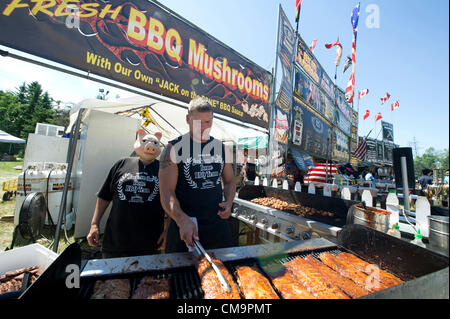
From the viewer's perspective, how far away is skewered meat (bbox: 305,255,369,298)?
3.89 feet

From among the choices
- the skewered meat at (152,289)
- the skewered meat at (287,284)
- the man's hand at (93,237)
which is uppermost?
the skewered meat at (152,289)

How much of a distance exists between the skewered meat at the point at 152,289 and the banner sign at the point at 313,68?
8.59 metres

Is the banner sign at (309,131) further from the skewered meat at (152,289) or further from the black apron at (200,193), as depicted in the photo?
the skewered meat at (152,289)

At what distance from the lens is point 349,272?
1.37m

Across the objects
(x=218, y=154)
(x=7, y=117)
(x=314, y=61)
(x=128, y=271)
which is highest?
(x=7, y=117)

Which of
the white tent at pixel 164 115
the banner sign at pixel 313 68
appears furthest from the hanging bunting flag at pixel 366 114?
the white tent at pixel 164 115

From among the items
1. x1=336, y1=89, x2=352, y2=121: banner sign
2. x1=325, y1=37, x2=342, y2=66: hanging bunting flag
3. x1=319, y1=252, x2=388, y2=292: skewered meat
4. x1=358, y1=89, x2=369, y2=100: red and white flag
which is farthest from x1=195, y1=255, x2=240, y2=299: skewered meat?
x1=358, y1=89, x2=369, y2=100: red and white flag

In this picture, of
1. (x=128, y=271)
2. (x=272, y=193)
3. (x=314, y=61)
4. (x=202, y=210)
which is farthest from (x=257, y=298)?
(x=314, y=61)

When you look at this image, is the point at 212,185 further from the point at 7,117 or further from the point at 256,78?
the point at 7,117

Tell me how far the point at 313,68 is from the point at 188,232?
10525 millimetres

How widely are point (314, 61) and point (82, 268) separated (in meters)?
11.3

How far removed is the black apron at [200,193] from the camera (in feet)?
6.33

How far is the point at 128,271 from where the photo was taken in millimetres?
1209

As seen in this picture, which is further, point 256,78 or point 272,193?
point 256,78
